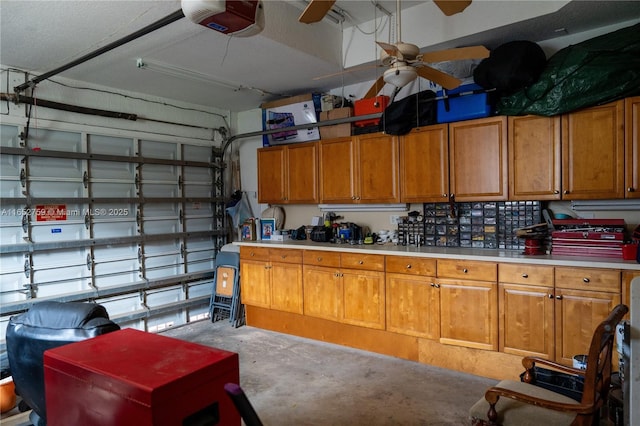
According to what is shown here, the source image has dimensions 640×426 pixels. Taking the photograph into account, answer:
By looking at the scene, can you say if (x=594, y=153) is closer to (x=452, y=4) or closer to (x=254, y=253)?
(x=452, y=4)

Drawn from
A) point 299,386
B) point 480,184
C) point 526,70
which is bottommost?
point 299,386

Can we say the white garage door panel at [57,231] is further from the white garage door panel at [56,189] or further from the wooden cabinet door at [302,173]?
the wooden cabinet door at [302,173]

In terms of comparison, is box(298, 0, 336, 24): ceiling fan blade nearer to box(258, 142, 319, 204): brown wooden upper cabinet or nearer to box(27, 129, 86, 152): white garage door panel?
box(258, 142, 319, 204): brown wooden upper cabinet

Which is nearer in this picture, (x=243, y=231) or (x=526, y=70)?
(x=526, y=70)

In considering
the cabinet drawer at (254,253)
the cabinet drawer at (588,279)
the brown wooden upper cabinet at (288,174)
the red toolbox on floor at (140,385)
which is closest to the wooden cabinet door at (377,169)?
the brown wooden upper cabinet at (288,174)

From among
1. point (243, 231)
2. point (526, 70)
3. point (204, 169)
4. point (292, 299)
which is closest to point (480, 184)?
point (526, 70)

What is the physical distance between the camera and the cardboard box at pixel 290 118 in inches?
198

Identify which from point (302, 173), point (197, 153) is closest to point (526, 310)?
point (302, 173)

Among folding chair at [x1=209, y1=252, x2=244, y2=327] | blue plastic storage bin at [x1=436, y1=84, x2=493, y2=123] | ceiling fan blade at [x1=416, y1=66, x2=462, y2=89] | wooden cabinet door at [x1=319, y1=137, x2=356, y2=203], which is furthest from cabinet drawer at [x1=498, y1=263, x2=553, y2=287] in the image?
folding chair at [x1=209, y1=252, x2=244, y2=327]

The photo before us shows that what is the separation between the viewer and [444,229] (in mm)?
4199

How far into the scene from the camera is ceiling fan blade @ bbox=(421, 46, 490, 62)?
8.76 feet

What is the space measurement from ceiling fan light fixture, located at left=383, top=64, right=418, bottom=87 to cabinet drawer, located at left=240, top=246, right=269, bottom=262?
2812 mm

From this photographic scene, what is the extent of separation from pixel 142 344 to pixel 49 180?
3.94 metres

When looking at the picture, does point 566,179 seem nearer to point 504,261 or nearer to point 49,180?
point 504,261
